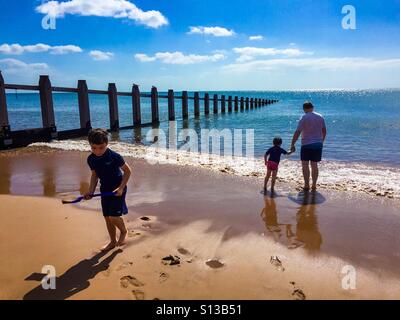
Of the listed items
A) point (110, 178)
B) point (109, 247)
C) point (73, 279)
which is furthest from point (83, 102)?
point (73, 279)

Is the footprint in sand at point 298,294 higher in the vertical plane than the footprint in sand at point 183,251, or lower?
lower

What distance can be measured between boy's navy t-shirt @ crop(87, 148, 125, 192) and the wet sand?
30.9 inches

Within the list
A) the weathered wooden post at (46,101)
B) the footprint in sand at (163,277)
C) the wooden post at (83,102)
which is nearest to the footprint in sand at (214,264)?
the footprint in sand at (163,277)

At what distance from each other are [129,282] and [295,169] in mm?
6689

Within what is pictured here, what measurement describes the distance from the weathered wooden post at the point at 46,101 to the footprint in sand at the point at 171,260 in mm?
11523

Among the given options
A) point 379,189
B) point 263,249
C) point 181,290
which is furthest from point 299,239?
point 379,189

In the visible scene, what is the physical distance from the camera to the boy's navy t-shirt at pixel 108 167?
3.92 meters

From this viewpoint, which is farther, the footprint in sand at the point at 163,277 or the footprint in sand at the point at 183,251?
the footprint in sand at the point at 183,251

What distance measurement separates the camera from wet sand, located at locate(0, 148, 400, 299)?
10.7 ft

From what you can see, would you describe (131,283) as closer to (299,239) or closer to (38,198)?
(299,239)

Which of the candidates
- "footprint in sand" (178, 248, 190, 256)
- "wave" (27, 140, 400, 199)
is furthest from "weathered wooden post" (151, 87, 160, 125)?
"footprint in sand" (178, 248, 190, 256)

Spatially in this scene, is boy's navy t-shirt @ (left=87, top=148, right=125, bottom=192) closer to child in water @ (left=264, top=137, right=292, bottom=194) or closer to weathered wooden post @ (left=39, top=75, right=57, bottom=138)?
child in water @ (left=264, top=137, right=292, bottom=194)

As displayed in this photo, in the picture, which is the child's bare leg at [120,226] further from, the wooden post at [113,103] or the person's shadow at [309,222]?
the wooden post at [113,103]

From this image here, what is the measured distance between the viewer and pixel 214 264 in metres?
3.72
